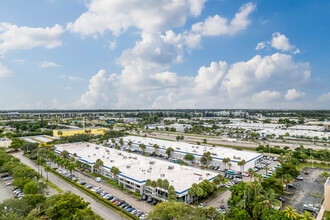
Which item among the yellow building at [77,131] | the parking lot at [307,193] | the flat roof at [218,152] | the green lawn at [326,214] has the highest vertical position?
the yellow building at [77,131]

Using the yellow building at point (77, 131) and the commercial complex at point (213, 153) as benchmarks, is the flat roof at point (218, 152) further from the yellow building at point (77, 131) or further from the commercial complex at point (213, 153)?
the yellow building at point (77, 131)

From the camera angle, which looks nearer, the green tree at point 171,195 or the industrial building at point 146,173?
the green tree at point 171,195

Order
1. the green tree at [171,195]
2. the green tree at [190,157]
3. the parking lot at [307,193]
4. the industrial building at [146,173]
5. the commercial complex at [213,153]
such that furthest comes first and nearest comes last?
the green tree at [190,157], the commercial complex at [213,153], the industrial building at [146,173], the parking lot at [307,193], the green tree at [171,195]

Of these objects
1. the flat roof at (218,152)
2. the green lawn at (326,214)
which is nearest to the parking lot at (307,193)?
the green lawn at (326,214)

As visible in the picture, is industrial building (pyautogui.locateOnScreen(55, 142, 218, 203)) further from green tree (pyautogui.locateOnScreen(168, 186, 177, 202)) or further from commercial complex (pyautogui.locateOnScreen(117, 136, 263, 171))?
commercial complex (pyautogui.locateOnScreen(117, 136, 263, 171))

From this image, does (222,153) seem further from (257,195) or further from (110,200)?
(110,200)

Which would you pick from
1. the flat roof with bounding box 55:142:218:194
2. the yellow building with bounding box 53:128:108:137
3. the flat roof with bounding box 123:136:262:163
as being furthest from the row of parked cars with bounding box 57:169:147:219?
the yellow building with bounding box 53:128:108:137

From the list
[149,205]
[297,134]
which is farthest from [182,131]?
[149,205]
